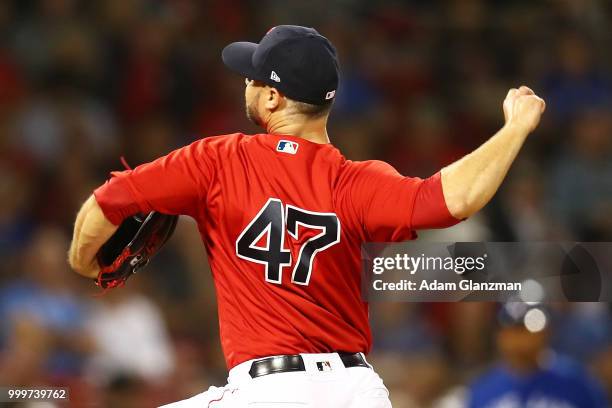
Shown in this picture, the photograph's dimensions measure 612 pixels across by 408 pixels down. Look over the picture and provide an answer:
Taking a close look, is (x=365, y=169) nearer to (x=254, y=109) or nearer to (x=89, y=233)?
(x=254, y=109)

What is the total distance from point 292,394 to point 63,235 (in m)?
3.57

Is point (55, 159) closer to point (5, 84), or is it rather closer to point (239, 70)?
point (5, 84)

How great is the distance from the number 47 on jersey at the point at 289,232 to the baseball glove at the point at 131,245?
1.15ft

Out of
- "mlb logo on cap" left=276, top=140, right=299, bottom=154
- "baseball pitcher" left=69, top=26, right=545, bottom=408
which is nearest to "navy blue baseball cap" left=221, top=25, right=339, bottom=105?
"baseball pitcher" left=69, top=26, right=545, bottom=408

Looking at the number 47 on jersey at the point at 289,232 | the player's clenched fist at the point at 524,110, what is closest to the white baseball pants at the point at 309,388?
the number 47 on jersey at the point at 289,232

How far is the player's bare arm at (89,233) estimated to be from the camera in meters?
2.78

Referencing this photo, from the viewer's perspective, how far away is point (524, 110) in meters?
2.56

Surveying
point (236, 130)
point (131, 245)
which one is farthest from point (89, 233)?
point (236, 130)

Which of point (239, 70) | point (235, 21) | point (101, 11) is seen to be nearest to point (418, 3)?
point (235, 21)

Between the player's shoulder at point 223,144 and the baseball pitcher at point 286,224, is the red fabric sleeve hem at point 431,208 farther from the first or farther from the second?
the player's shoulder at point 223,144

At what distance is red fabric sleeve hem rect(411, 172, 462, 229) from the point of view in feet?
8.29

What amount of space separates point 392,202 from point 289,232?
0.26m

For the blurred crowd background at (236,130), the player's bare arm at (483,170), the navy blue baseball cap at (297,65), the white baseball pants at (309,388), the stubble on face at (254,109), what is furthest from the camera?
the blurred crowd background at (236,130)

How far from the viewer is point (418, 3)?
768 centimetres
